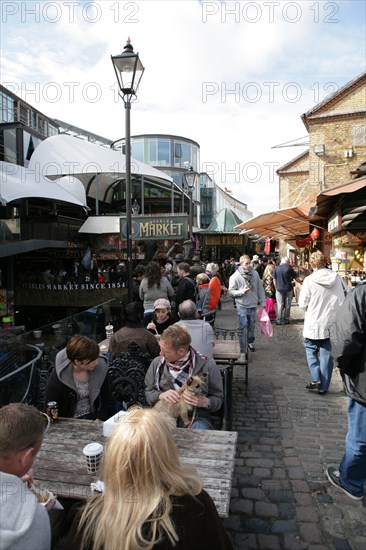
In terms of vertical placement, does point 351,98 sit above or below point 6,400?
above

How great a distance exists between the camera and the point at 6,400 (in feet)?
14.6

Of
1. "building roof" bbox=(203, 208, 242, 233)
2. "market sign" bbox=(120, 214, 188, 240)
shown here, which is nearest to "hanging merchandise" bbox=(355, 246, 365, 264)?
"market sign" bbox=(120, 214, 188, 240)

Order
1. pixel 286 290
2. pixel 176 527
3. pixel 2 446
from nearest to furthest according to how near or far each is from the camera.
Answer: pixel 176 527 → pixel 2 446 → pixel 286 290

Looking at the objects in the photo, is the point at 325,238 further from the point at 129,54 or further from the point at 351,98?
the point at 351,98

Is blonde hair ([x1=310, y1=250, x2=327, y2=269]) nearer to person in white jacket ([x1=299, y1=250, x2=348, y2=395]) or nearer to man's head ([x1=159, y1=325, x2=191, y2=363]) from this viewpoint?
person in white jacket ([x1=299, y1=250, x2=348, y2=395])

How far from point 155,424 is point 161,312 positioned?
4087mm

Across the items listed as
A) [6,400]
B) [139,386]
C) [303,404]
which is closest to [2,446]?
[139,386]

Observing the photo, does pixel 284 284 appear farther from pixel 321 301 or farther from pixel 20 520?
pixel 20 520

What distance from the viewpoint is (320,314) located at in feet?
16.7

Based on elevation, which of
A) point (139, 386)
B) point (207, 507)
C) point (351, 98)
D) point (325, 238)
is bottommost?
point (139, 386)

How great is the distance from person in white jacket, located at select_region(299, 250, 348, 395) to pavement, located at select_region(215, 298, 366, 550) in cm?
39

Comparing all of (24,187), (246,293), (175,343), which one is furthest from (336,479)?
(24,187)

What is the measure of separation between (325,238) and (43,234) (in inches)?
454

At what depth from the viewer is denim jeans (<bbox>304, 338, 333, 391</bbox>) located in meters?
5.08
